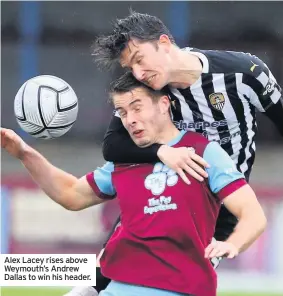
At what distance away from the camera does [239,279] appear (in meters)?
6.13

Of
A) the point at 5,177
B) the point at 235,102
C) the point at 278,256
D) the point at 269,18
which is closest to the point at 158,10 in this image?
the point at 269,18

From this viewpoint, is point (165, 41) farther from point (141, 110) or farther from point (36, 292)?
point (36, 292)

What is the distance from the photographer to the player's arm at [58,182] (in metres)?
3.39

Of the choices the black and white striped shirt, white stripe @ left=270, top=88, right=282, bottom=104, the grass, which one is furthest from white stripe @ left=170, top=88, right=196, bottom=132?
the grass

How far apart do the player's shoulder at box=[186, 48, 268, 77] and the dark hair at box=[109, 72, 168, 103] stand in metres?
0.38

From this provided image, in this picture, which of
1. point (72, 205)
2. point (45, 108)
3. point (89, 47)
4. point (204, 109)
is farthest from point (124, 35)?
point (89, 47)

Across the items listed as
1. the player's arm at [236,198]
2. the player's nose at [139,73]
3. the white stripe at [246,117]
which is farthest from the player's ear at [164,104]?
the white stripe at [246,117]

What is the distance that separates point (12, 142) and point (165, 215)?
712mm

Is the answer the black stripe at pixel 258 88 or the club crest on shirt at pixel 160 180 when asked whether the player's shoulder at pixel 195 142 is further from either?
the black stripe at pixel 258 88

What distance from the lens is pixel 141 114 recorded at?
312 centimetres

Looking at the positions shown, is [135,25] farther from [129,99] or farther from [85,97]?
[85,97]

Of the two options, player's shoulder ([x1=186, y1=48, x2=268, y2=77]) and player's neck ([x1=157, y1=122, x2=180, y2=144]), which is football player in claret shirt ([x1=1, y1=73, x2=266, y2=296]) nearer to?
player's neck ([x1=157, y1=122, x2=180, y2=144])

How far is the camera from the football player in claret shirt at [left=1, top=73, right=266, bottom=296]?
296 cm

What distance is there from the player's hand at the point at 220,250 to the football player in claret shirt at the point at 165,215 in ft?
0.16
